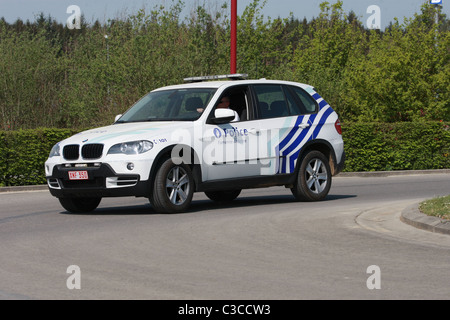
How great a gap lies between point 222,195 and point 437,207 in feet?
14.8

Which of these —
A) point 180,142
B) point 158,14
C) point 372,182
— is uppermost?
point 158,14

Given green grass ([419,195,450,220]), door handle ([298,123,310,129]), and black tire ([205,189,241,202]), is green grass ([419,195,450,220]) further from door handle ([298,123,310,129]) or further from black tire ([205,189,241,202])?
black tire ([205,189,241,202])

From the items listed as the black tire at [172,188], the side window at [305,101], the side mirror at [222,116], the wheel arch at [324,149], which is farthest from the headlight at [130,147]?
the side window at [305,101]

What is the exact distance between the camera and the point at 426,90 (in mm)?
31453

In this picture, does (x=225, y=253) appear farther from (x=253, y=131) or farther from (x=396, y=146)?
(x=396, y=146)

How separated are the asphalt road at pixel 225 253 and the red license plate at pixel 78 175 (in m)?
0.62

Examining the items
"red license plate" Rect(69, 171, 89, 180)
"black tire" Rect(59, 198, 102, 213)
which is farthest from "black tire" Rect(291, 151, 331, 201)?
"red license plate" Rect(69, 171, 89, 180)

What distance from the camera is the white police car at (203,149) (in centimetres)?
1238

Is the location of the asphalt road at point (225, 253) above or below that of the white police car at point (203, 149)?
below

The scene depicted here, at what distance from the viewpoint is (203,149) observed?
1298cm

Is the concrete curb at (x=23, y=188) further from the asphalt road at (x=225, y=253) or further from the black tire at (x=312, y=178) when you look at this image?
the black tire at (x=312, y=178)
